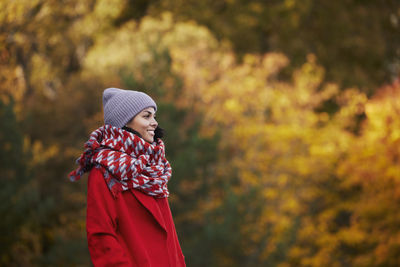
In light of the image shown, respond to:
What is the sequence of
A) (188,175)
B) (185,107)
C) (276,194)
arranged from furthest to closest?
(276,194)
(185,107)
(188,175)

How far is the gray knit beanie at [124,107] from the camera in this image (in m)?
2.58

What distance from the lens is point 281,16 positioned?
2173 cm

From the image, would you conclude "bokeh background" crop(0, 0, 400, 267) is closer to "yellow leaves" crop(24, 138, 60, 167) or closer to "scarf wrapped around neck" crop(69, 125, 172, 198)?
"yellow leaves" crop(24, 138, 60, 167)

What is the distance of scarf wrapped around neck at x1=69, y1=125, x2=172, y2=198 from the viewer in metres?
2.43

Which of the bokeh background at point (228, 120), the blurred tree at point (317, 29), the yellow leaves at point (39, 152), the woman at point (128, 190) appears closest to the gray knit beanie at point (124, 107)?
the woman at point (128, 190)

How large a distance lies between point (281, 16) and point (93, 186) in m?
20.1

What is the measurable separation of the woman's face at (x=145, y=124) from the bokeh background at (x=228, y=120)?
7.40m

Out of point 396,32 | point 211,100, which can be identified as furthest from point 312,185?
point 396,32

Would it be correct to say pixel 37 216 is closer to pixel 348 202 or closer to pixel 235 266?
pixel 235 266

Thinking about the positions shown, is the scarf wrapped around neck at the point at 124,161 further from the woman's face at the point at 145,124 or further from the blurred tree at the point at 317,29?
the blurred tree at the point at 317,29

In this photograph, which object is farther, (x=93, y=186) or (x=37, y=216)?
(x=37, y=216)

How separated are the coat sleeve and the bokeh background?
7.51 meters

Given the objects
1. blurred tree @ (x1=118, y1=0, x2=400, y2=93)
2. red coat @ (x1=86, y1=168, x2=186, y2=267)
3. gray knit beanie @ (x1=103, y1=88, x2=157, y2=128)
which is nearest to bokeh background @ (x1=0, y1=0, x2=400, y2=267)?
blurred tree @ (x1=118, y1=0, x2=400, y2=93)

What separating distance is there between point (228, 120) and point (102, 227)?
1469cm
